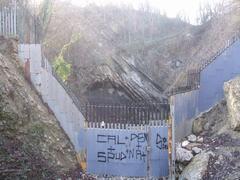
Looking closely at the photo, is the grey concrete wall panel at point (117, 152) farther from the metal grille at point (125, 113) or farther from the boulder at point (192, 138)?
the boulder at point (192, 138)

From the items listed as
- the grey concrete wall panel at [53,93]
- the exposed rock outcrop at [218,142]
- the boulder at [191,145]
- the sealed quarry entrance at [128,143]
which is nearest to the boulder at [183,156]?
the exposed rock outcrop at [218,142]

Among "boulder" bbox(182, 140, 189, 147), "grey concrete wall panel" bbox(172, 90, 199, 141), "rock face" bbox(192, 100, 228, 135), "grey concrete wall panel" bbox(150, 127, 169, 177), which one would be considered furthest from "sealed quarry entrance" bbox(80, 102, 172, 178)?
"rock face" bbox(192, 100, 228, 135)

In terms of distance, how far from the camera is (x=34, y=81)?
44.4 ft

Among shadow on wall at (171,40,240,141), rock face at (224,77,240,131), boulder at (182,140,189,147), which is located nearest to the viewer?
rock face at (224,77,240,131)

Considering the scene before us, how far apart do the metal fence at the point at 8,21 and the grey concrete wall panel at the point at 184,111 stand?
5941mm

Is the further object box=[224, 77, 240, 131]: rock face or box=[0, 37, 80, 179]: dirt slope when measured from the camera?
box=[224, 77, 240, 131]: rock face

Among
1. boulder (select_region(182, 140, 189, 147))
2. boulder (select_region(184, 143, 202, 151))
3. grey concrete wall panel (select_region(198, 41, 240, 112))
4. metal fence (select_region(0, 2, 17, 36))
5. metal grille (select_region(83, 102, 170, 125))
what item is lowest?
boulder (select_region(182, 140, 189, 147))

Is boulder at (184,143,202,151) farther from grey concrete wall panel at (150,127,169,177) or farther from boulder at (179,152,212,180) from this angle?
grey concrete wall panel at (150,127,169,177)

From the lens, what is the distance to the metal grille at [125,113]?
13320 mm

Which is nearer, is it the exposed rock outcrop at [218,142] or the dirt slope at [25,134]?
the dirt slope at [25,134]

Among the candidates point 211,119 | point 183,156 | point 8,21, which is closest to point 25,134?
point 8,21

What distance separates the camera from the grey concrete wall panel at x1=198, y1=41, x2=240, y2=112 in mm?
17859

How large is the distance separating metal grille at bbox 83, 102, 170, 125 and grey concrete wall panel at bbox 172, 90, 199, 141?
3.36ft

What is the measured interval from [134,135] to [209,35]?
18.6 meters
